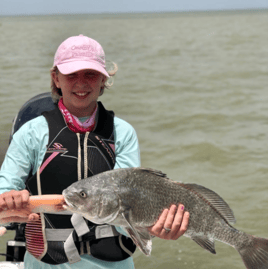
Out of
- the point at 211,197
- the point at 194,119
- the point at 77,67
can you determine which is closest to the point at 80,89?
the point at 77,67

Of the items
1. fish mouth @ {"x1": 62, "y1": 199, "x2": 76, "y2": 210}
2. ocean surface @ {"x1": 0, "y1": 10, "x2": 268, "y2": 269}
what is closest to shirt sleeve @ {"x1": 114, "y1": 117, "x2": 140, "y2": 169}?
fish mouth @ {"x1": 62, "y1": 199, "x2": 76, "y2": 210}

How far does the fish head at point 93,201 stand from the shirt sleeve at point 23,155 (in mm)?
373

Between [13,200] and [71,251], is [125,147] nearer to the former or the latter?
[71,251]

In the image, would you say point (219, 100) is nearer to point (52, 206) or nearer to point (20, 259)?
point (20, 259)

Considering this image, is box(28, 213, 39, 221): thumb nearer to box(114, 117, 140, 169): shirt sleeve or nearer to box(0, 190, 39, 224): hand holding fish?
box(0, 190, 39, 224): hand holding fish

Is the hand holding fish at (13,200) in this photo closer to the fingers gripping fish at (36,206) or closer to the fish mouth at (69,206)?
the fingers gripping fish at (36,206)

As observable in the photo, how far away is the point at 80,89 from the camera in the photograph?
2609 millimetres

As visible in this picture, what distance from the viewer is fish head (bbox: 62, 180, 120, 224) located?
226 centimetres

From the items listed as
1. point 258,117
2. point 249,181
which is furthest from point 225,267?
point 258,117

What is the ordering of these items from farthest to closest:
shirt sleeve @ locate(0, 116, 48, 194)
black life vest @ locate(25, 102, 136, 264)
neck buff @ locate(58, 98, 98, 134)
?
1. neck buff @ locate(58, 98, 98, 134)
2. black life vest @ locate(25, 102, 136, 264)
3. shirt sleeve @ locate(0, 116, 48, 194)

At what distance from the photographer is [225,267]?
602cm

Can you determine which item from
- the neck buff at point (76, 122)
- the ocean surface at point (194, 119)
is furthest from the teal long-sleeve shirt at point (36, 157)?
the ocean surface at point (194, 119)

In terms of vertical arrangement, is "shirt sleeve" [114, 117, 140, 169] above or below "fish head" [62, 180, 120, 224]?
above

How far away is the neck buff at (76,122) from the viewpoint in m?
2.69
